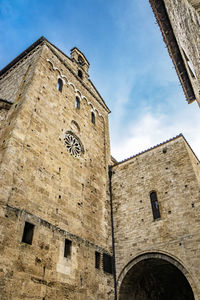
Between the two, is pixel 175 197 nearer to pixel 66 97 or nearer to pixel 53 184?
pixel 53 184

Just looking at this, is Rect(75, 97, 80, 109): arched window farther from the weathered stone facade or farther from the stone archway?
the stone archway

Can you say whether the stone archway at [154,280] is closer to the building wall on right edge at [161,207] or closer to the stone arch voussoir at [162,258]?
the stone arch voussoir at [162,258]

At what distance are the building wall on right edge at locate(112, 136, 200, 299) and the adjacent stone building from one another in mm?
43

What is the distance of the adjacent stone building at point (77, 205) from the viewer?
26.1ft

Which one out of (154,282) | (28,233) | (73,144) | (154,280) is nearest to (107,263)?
(154,280)

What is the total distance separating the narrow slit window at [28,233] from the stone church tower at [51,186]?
0.10ft

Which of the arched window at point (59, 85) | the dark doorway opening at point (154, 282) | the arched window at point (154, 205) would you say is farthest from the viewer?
the arched window at point (59, 85)

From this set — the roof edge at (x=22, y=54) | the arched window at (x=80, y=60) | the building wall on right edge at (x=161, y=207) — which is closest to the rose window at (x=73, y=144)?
the building wall on right edge at (x=161, y=207)

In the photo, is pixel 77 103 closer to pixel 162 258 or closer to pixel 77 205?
pixel 77 205

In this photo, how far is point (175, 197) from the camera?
10.8 meters

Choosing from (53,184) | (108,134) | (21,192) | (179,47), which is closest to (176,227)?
(53,184)

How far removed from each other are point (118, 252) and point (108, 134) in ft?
25.4

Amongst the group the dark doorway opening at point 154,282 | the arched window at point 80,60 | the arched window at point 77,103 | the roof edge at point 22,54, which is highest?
the arched window at point 80,60

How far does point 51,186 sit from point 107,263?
4.33 meters
